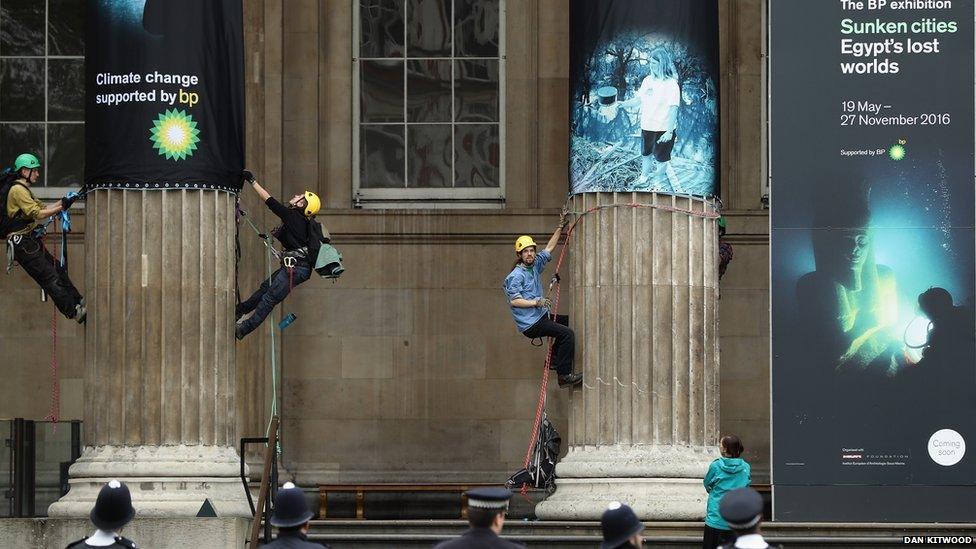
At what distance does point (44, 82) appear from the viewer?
2520 cm

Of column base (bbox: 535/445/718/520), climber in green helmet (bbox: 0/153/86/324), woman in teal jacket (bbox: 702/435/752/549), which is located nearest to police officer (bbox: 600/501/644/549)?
woman in teal jacket (bbox: 702/435/752/549)

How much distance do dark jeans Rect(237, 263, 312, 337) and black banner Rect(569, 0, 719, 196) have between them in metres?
2.78

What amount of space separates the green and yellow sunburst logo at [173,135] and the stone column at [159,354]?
35cm

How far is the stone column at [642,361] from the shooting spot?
1961cm

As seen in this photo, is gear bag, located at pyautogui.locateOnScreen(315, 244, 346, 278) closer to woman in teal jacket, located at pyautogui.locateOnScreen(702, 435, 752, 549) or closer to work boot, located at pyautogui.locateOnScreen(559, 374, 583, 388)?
work boot, located at pyautogui.locateOnScreen(559, 374, 583, 388)

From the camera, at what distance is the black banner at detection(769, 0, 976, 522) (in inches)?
772

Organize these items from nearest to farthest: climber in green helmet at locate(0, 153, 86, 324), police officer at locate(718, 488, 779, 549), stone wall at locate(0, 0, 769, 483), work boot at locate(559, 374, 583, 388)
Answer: police officer at locate(718, 488, 779, 549) < climber in green helmet at locate(0, 153, 86, 324) < work boot at locate(559, 374, 583, 388) < stone wall at locate(0, 0, 769, 483)

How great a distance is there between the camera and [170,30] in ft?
64.1

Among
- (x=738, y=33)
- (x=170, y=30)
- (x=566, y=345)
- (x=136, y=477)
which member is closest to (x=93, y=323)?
(x=136, y=477)

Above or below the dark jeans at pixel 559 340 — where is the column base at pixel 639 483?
below

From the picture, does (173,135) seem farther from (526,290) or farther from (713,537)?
(713,537)

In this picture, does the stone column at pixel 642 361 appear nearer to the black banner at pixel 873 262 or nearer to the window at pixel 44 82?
the black banner at pixel 873 262

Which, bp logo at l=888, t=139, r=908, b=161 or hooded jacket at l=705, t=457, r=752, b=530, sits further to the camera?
bp logo at l=888, t=139, r=908, b=161

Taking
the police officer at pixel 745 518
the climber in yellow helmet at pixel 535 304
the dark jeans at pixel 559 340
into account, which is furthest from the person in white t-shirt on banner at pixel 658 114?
the police officer at pixel 745 518
